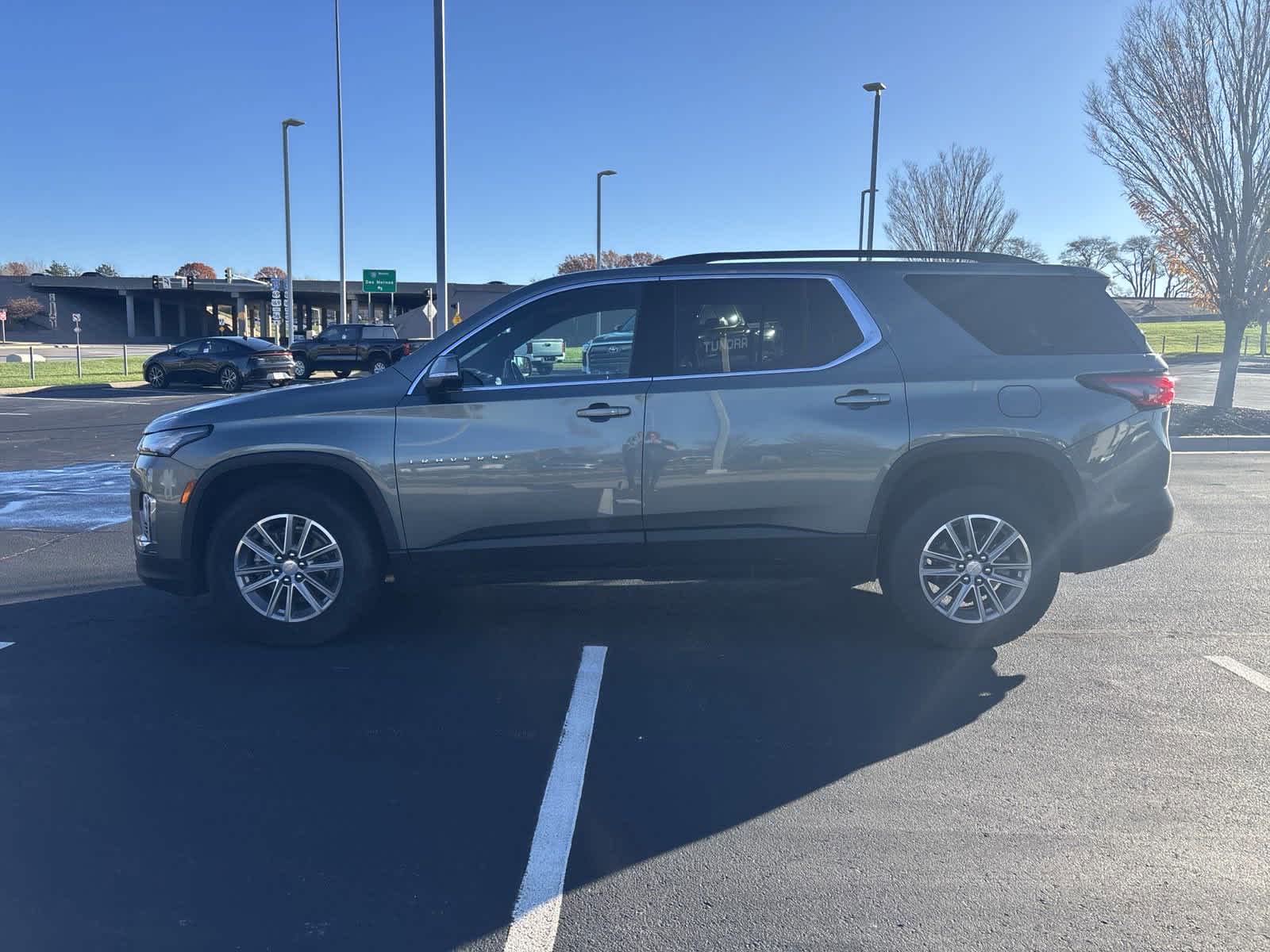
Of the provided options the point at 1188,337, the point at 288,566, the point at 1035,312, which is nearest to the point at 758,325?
the point at 1035,312

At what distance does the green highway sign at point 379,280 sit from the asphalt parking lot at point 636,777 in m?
31.9

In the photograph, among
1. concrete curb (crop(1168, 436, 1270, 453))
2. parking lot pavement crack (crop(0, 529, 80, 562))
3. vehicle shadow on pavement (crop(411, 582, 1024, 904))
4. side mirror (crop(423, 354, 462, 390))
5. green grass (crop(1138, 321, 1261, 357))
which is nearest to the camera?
vehicle shadow on pavement (crop(411, 582, 1024, 904))

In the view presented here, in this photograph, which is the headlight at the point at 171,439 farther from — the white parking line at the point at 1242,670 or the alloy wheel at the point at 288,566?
the white parking line at the point at 1242,670

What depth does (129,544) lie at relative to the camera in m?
7.84

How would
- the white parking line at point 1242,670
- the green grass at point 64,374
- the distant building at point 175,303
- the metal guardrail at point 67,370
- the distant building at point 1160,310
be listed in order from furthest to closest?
the distant building at point 1160,310, the distant building at point 175,303, the metal guardrail at point 67,370, the green grass at point 64,374, the white parking line at point 1242,670

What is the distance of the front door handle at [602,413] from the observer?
16.7 ft

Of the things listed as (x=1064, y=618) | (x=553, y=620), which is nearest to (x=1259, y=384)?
(x=1064, y=618)

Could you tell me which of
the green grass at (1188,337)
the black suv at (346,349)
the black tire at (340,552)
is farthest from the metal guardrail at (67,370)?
the green grass at (1188,337)

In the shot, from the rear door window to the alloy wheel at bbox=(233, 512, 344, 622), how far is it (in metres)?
2.04

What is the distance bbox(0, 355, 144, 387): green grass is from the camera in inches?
1121

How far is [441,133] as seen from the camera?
1558 centimetres

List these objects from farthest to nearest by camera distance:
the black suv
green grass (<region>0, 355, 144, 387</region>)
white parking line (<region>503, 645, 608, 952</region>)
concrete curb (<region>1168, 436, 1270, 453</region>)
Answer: the black suv
green grass (<region>0, 355, 144, 387</region>)
concrete curb (<region>1168, 436, 1270, 453</region>)
white parking line (<region>503, 645, 608, 952</region>)

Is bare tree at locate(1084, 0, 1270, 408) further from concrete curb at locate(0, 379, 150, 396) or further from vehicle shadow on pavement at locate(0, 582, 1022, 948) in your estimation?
concrete curb at locate(0, 379, 150, 396)

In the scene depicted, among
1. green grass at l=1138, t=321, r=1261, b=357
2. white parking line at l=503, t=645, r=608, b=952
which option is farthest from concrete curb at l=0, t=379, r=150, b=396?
green grass at l=1138, t=321, r=1261, b=357
